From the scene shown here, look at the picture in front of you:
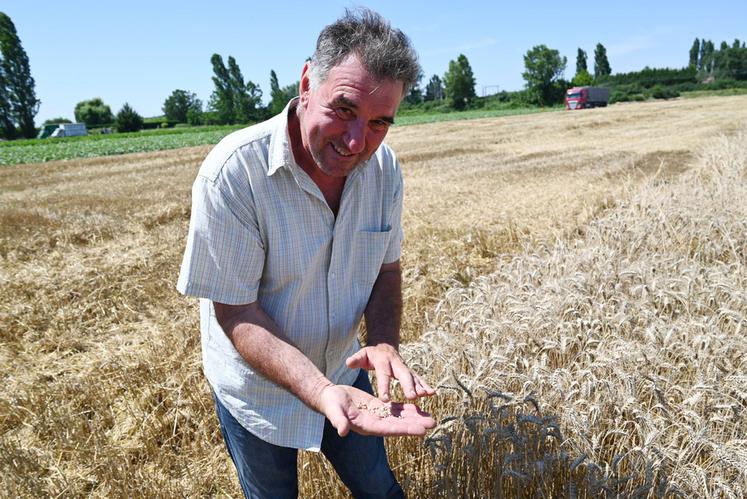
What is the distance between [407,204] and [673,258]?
4783 mm

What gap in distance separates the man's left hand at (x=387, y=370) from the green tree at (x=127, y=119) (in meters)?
70.5

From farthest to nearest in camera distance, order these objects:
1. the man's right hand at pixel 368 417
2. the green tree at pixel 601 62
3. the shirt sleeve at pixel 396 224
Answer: the green tree at pixel 601 62 < the shirt sleeve at pixel 396 224 < the man's right hand at pixel 368 417

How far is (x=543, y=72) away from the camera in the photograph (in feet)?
233

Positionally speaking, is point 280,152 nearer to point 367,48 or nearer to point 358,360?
point 367,48

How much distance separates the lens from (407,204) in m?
8.22

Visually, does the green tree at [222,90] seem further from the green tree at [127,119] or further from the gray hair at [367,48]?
the gray hair at [367,48]

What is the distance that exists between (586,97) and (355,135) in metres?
56.1

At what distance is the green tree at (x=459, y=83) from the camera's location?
249 ft

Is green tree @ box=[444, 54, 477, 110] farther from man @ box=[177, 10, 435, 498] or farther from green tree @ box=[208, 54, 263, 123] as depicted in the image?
man @ box=[177, 10, 435, 498]

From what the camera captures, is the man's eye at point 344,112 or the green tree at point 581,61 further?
the green tree at point 581,61

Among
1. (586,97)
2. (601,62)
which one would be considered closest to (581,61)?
(601,62)

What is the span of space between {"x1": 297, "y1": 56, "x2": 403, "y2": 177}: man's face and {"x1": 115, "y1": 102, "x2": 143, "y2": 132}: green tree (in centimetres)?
7032

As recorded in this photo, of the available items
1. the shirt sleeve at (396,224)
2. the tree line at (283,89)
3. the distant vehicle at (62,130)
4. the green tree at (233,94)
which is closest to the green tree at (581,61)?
the tree line at (283,89)

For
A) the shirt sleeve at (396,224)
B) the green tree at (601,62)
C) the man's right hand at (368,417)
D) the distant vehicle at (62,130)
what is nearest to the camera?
the man's right hand at (368,417)
